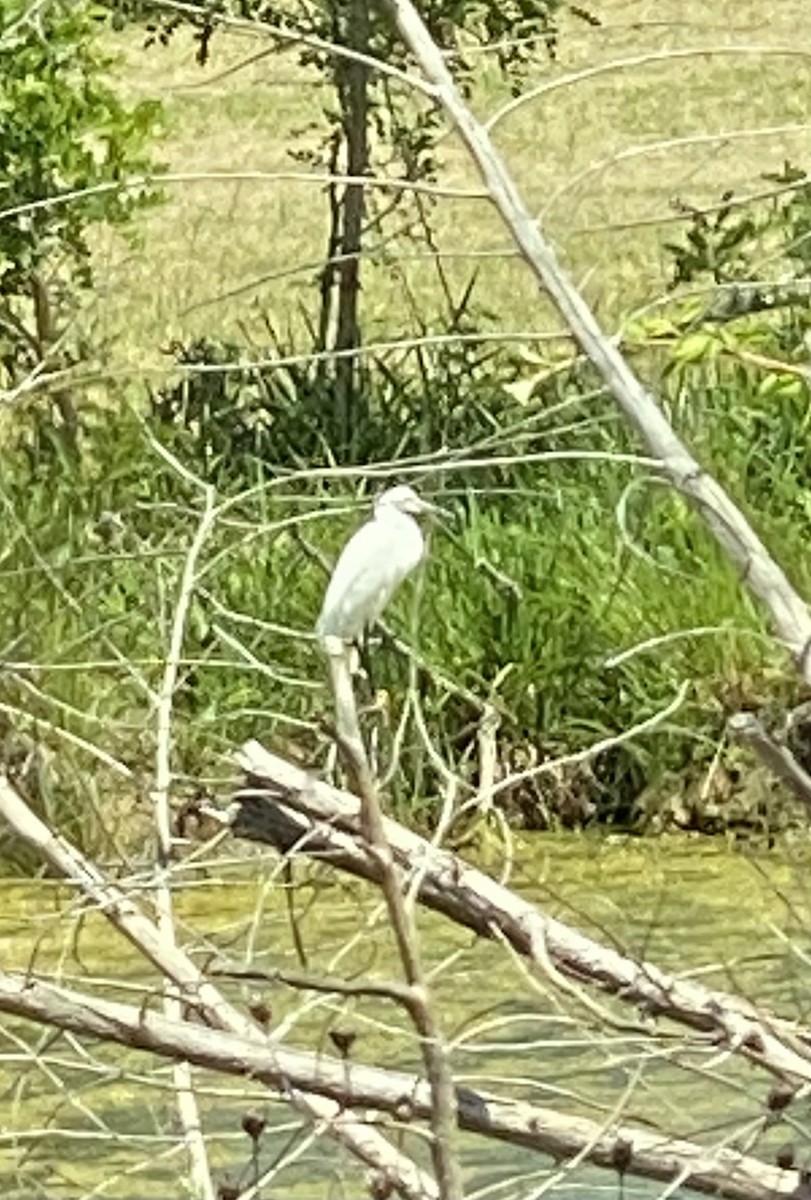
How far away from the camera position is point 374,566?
13.9 feet

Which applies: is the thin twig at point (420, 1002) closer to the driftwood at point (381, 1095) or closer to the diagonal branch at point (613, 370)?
the driftwood at point (381, 1095)

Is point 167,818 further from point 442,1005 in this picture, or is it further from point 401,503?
point 442,1005

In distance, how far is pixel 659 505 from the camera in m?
8.06

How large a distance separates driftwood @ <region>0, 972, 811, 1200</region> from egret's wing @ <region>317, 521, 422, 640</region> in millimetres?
1063

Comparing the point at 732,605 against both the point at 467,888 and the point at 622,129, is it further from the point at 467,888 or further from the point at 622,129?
the point at 622,129

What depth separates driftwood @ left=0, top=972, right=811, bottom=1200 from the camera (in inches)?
111

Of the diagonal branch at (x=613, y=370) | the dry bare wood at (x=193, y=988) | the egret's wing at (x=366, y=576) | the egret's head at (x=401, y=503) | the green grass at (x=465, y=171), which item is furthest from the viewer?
the green grass at (x=465, y=171)

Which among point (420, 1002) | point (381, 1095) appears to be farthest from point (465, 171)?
point (420, 1002)

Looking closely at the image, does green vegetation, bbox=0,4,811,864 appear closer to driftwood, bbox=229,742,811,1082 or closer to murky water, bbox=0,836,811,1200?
murky water, bbox=0,836,811,1200

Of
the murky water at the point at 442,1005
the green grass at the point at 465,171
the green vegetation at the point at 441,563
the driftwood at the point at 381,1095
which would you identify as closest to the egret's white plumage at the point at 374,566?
the murky water at the point at 442,1005

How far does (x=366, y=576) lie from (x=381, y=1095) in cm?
136

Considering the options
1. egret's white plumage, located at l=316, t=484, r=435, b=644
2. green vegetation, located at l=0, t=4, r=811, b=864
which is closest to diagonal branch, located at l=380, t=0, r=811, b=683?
egret's white plumage, located at l=316, t=484, r=435, b=644

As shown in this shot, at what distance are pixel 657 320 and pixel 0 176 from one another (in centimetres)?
540

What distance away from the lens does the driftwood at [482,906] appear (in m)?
3.02
